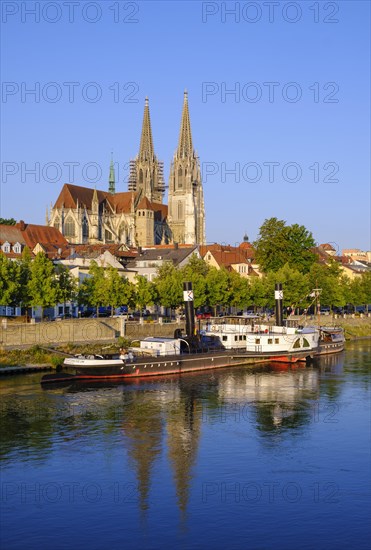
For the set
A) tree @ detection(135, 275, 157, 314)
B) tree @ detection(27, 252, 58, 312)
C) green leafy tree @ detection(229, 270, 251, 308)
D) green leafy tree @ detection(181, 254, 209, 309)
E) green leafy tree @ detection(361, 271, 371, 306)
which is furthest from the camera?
green leafy tree @ detection(361, 271, 371, 306)

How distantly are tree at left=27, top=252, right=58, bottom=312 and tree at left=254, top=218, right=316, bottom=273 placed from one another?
5761 centimetres

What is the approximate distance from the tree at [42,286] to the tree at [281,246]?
57.6m

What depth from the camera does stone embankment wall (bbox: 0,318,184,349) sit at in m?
63.9

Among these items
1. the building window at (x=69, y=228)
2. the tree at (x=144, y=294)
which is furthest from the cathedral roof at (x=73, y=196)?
the tree at (x=144, y=294)

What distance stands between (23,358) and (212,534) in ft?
123

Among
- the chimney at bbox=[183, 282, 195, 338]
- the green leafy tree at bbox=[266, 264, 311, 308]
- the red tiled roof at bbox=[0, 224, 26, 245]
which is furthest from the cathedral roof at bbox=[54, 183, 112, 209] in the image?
the chimney at bbox=[183, 282, 195, 338]

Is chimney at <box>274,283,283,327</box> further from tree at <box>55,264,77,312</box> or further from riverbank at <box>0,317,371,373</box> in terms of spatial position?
tree at <box>55,264,77,312</box>

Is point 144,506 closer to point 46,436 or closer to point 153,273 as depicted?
point 46,436

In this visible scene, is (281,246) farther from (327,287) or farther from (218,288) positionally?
(218,288)

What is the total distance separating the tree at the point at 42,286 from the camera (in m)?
Answer: 74.6

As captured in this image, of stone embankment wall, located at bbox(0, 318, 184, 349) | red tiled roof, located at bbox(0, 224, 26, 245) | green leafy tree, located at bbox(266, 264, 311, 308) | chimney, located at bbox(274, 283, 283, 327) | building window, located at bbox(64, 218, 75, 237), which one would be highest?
building window, located at bbox(64, 218, 75, 237)

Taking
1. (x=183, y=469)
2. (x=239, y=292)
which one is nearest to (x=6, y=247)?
(x=239, y=292)

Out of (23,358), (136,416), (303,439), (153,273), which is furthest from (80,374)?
(153,273)

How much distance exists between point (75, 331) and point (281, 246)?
6138cm
